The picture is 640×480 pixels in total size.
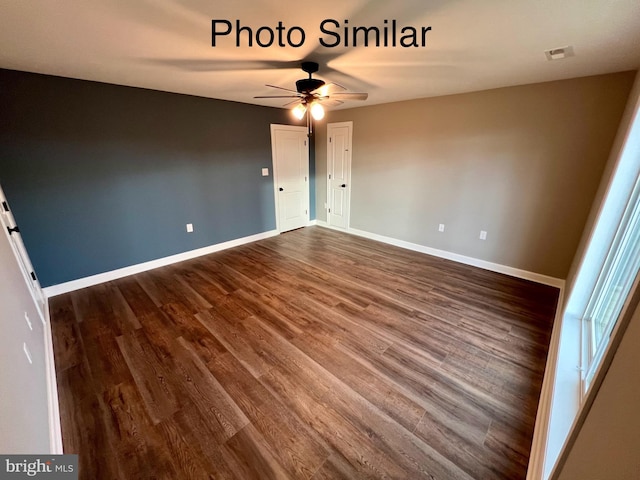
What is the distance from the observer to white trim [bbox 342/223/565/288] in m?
3.27

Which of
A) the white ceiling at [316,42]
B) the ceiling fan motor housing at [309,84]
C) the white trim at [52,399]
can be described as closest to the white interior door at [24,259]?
the white trim at [52,399]

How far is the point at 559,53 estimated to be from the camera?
6.71ft

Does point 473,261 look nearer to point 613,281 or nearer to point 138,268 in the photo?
point 613,281

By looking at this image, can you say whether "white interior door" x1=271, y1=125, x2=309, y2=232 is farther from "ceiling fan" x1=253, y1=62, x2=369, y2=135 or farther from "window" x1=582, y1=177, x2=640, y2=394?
"window" x1=582, y1=177, x2=640, y2=394

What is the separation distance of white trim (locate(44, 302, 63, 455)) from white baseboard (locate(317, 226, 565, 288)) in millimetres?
4387

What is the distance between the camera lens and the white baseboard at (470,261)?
129 inches

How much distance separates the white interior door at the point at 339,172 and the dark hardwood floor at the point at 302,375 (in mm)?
2193

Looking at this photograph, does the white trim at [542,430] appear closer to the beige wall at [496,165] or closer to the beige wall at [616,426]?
the beige wall at [616,426]

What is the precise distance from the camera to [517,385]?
1.86 meters

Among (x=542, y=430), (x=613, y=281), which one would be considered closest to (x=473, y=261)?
(x=613, y=281)

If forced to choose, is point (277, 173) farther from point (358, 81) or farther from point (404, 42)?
point (404, 42)

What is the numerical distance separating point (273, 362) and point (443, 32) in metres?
2.71

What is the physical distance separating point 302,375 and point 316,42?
250 centimetres

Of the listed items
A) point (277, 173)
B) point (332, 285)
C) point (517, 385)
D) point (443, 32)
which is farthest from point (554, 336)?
point (277, 173)
